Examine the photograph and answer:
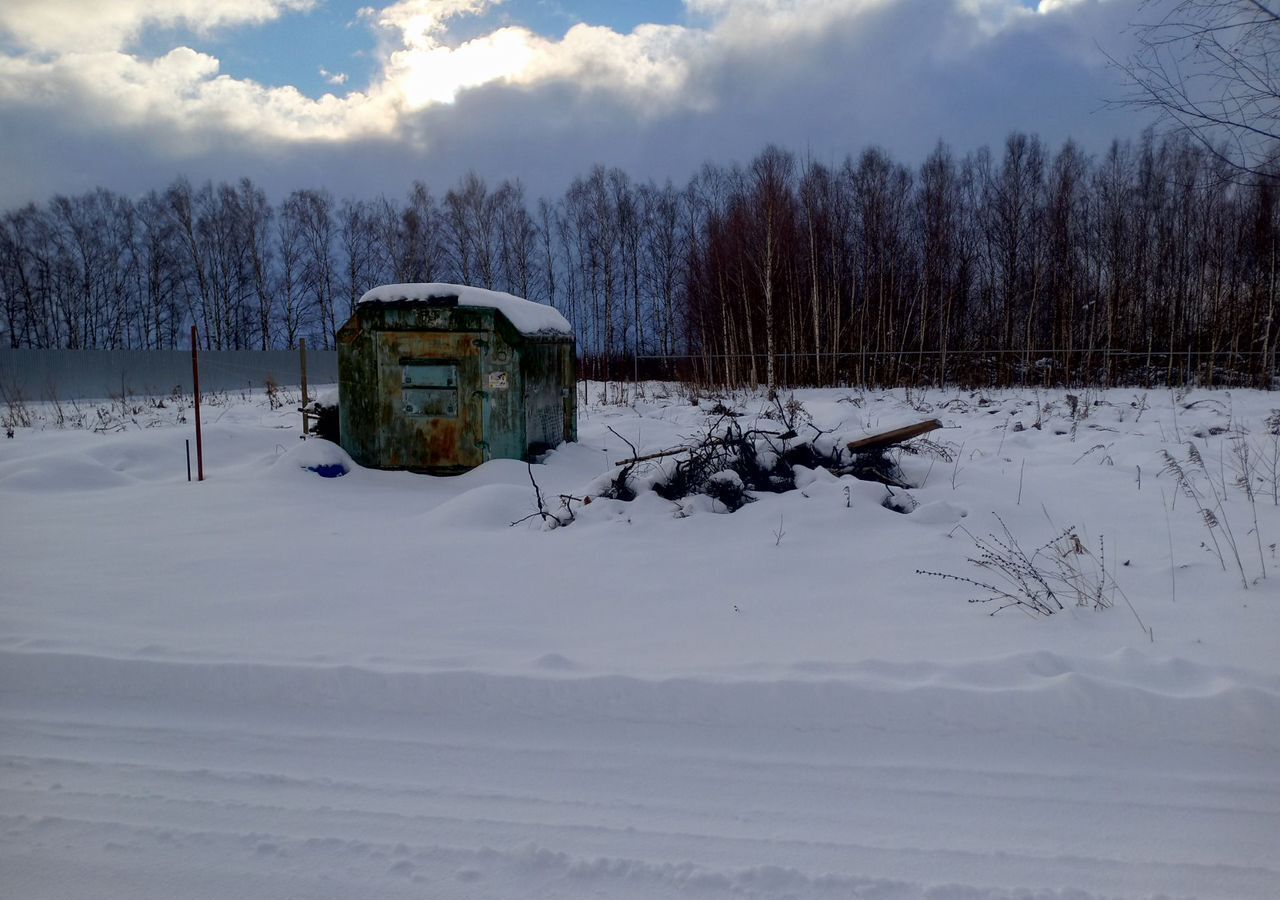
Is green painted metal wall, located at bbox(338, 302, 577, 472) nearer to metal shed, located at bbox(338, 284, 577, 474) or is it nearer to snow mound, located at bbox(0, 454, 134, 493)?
metal shed, located at bbox(338, 284, 577, 474)

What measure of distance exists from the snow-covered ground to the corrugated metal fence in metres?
22.1

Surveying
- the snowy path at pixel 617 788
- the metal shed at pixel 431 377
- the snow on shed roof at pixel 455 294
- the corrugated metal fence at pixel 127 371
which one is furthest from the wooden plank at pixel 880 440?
the corrugated metal fence at pixel 127 371

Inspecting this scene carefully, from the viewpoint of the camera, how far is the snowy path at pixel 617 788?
220cm

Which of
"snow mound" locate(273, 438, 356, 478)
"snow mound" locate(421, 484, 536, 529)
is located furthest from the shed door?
"snow mound" locate(421, 484, 536, 529)

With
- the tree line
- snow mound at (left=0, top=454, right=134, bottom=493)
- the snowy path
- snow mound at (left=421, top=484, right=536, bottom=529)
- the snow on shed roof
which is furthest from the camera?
the tree line

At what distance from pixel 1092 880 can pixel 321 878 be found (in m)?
2.17

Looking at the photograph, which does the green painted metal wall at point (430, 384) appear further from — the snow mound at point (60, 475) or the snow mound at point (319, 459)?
the snow mound at point (60, 475)

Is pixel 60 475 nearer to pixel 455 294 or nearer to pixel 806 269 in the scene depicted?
pixel 455 294

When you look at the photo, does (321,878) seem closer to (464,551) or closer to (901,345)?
(464,551)

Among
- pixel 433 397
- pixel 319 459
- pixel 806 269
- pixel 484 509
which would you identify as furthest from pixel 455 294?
pixel 806 269

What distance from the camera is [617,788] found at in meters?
2.64

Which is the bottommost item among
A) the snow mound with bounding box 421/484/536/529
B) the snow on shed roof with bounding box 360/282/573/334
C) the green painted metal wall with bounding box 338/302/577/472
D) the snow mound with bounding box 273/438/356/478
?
the snow mound with bounding box 421/484/536/529

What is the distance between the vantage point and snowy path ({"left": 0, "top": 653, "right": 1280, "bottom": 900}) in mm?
2201

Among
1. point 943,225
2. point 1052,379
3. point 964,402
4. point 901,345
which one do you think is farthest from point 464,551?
point 943,225
